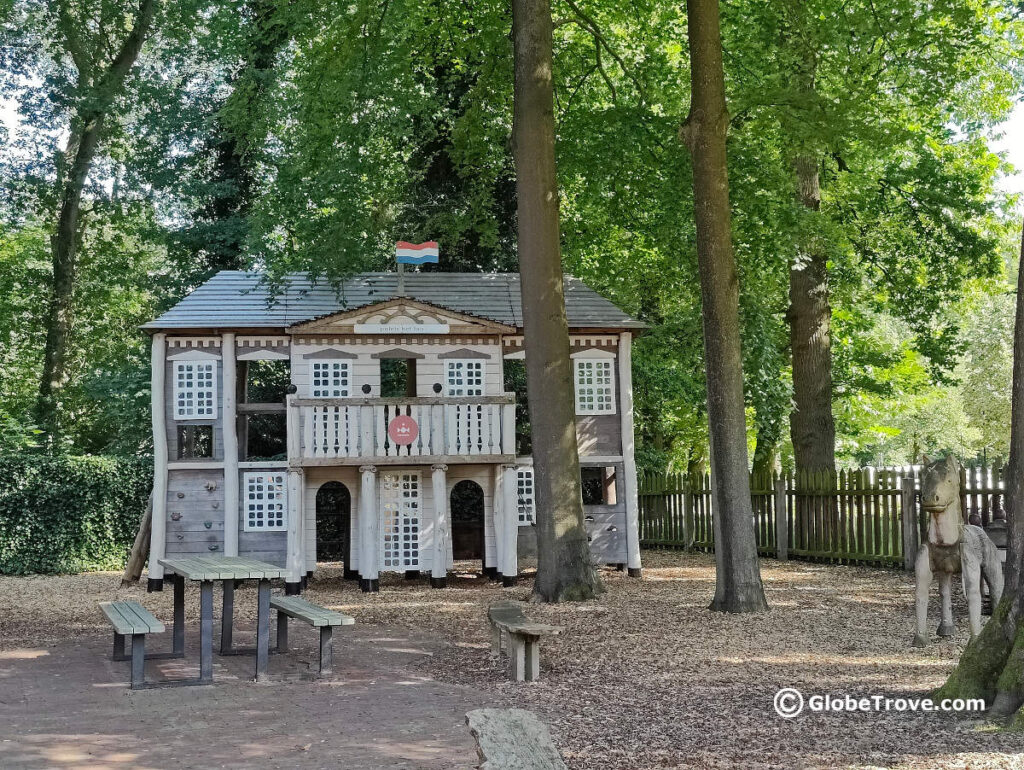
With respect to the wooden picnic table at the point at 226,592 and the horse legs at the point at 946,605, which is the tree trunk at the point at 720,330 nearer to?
the horse legs at the point at 946,605

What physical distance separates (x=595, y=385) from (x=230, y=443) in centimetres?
714

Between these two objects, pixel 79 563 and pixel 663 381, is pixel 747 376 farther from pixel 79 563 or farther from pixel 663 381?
pixel 79 563

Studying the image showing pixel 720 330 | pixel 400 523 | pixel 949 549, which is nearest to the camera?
pixel 949 549

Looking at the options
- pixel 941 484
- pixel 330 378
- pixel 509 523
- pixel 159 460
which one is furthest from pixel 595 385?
pixel 941 484

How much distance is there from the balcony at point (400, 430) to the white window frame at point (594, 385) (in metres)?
2.16

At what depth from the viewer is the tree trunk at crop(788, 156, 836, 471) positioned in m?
24.8

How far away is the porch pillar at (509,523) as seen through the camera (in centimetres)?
2005

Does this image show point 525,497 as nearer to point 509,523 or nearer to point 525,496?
point 525,496

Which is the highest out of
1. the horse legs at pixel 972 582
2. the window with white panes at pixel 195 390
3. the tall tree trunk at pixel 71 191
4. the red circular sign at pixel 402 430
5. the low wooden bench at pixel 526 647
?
the tall tree trunk at pixel 71 191

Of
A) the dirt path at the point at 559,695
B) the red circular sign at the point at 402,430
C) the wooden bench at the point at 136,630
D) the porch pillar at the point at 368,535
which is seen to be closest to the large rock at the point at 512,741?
the dirt path at the point at 559,695

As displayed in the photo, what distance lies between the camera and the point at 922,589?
10781 millimetres

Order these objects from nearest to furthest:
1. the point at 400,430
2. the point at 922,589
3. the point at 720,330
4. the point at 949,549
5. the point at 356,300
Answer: the point at 949,549
the point at 922,589
the point at 720,330
the point at 400,430
the point at 356,300

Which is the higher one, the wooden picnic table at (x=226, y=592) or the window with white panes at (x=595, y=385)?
the window with white panes at (x=595, y=385)

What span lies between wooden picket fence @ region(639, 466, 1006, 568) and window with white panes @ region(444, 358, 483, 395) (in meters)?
7.06
